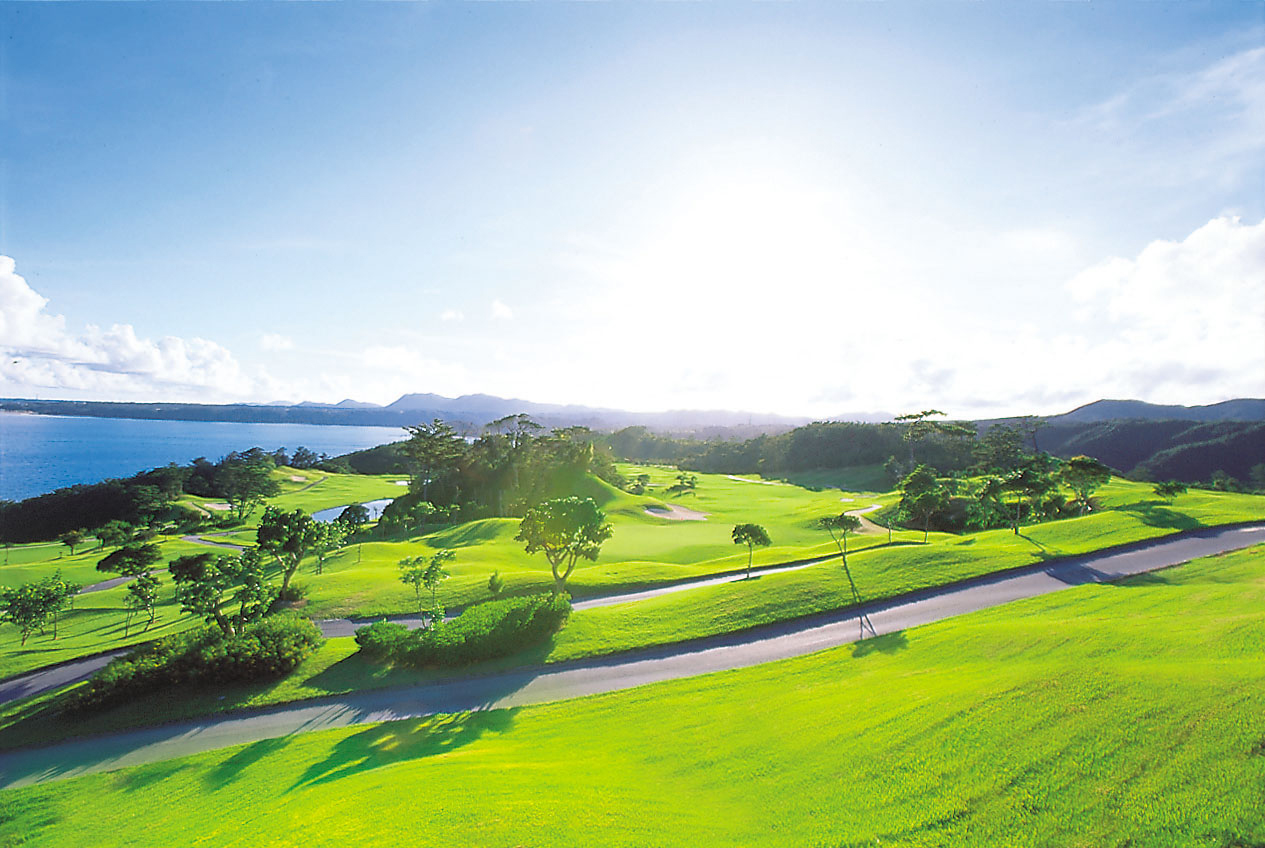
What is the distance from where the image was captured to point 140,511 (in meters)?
80.8

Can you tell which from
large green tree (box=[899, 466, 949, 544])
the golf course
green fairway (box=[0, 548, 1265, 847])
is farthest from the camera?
large green tree (box=[899, 466, 949, 544])

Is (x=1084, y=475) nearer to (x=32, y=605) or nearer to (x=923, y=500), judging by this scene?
(x=923, y=500)

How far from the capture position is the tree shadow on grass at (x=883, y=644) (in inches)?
725

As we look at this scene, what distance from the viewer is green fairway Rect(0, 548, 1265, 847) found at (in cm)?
829

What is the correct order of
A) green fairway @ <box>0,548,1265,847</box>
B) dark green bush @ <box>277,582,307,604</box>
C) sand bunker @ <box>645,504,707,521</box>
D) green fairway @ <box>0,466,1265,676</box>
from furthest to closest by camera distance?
sand bunker @ <box>645,504,707,521</box>
dark green bush @ <box>277,582,307,604</box>
green fairway @ <box>0,466,1265,676</box>
green fairway @ <box>0,548,1265,847</box>

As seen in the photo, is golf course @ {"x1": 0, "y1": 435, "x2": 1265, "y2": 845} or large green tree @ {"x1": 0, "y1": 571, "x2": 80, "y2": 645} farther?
large green tree @ {"x1": 0, "y1": 571, "x2": 80, "y2": 645}

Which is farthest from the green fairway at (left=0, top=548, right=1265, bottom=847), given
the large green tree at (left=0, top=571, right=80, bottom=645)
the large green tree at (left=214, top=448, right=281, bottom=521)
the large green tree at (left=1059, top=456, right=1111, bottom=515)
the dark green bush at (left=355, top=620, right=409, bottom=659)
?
the large green tree at (left=214, top=448, right=281, bottom=521)

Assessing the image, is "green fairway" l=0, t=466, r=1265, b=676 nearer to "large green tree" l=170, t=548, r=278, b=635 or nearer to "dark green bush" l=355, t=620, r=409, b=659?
"large green tree" l=170, t=548, r=278, b=635

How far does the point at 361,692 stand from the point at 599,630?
380 inches

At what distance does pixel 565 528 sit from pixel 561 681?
25.4ft

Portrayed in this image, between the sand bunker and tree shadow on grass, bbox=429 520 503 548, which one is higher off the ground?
the sand bunker

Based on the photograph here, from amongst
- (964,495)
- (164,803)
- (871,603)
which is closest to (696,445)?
(964,495)

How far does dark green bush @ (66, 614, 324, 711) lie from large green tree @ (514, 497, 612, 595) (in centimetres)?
1049

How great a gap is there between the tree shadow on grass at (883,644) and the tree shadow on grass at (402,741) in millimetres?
12872
